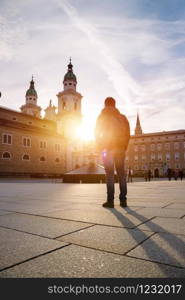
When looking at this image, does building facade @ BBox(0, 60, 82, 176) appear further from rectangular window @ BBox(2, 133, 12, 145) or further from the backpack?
the backpack

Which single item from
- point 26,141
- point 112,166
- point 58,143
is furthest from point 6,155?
point 112,166

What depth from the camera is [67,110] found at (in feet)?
182

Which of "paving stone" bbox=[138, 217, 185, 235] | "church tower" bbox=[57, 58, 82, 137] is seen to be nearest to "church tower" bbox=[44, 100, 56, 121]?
"church tower" bbox=[57, 58, 82, 137]

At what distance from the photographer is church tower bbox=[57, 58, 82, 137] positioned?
5550 cm

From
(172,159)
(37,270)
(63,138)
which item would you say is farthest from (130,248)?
(172,159)

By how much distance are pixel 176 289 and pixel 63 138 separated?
44.8m

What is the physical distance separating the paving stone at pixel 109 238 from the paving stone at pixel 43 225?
17 cm

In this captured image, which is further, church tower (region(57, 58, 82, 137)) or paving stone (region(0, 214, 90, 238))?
church tower (region(57, 58, 82, 137))

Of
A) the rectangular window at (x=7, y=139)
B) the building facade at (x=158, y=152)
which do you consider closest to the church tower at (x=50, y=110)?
the building facade at (x=158, y=152)

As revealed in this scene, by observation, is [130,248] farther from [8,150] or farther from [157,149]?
[157,149]

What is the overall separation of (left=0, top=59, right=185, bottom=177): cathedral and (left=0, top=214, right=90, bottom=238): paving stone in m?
31.0

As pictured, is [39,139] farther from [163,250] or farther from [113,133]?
[163,250]

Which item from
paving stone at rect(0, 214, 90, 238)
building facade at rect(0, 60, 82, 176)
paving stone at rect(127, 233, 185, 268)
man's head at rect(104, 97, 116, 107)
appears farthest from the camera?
building facade at rect(0, 60, 82, 176)

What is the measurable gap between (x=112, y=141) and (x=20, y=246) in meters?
2.49
